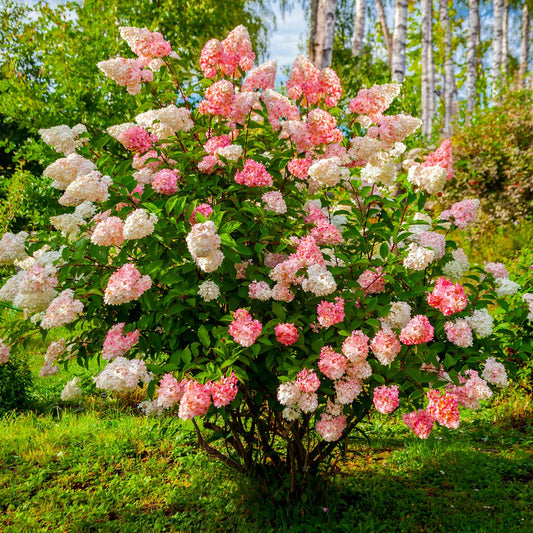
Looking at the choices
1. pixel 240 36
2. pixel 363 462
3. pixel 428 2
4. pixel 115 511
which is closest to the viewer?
pixel 240 36

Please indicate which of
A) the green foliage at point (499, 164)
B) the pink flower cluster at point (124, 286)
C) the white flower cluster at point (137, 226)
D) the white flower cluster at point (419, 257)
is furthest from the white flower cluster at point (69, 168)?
the green foliage at point (499, 164)

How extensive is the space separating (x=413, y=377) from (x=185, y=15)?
978 cm

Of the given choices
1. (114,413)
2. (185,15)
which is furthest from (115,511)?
(185,15)

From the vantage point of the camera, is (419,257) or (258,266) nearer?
(419,257)

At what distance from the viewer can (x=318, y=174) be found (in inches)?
92.0

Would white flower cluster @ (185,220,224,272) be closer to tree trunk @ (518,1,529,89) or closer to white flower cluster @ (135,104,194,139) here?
white flower cluster @ (135,104,194,139)

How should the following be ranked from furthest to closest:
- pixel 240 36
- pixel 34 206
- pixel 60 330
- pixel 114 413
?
pixel 60 330 → pixel 34 206 → pixel 114 413 → pixel 240 36

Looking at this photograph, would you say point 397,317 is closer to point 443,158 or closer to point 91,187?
point 443,158

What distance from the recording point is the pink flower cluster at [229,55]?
2709 millimetres

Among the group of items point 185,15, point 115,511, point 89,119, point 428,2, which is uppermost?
→ point 428,2

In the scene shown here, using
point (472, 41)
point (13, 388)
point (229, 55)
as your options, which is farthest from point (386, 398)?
point (472, 41)

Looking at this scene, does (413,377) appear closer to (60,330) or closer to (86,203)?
→ (86,203)

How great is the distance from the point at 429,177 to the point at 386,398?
1074 mm

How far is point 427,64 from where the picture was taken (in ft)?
50.3
